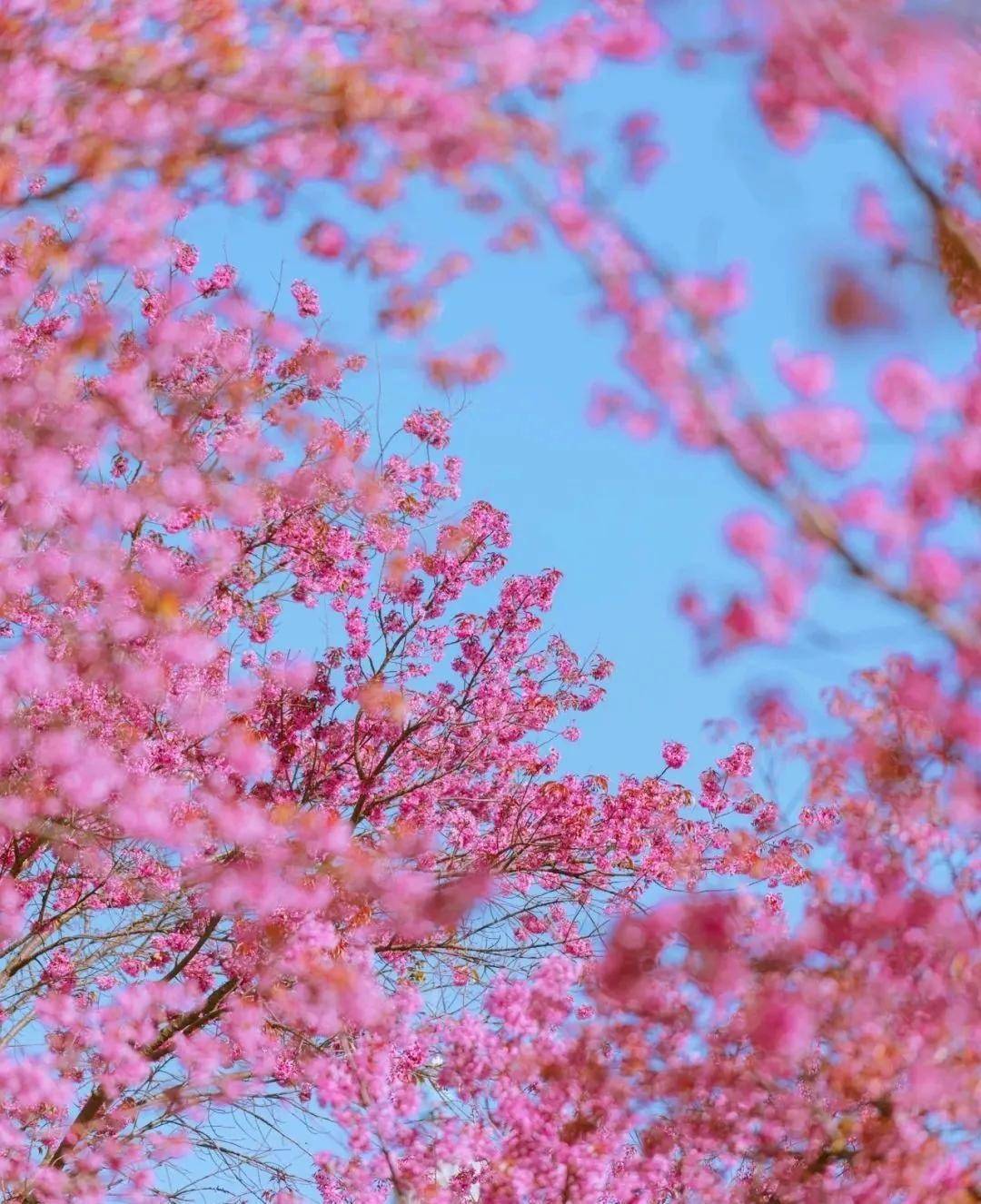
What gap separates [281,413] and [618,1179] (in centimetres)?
713

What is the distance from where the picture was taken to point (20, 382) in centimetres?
845

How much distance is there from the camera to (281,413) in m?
10.6

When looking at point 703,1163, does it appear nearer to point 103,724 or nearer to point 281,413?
point 103,724

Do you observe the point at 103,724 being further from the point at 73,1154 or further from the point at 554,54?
the point at 554,54

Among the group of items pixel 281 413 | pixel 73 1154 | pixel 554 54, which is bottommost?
pixel 73 1154

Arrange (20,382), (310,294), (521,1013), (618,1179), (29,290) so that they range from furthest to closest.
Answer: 1. (310,294)
2. (20,382)
3. (29,290)
4. (618,1179)
5. (521,1013)

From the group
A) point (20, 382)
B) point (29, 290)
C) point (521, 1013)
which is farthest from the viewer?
point (20, 382)

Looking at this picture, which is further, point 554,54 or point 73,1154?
point 73,1154

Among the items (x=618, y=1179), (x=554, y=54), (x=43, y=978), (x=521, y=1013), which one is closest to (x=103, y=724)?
(x=43, y=978)

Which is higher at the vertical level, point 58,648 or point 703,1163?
point 58,648

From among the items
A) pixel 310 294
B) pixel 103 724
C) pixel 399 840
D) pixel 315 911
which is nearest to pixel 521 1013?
pixel 315 911

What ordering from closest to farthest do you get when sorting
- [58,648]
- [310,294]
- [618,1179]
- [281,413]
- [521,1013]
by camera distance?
[521,1013] → [618,1179] → [58,648] → [281,413] → [310,294]

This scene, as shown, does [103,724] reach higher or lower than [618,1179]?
higher

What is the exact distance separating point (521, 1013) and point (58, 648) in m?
5.04
